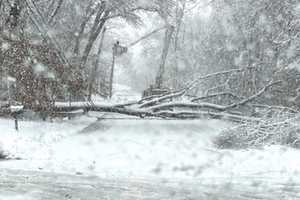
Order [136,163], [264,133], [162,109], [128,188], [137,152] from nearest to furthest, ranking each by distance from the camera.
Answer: [128,188], [136,163], [137,152], [264,133], [162,109]

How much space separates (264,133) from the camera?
53.5 feet

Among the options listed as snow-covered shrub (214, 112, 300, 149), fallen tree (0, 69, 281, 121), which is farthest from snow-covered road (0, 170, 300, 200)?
fallen tree (0, 69, 281, 121)

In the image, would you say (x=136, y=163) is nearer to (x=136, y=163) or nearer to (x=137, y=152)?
(x=136, y=163)

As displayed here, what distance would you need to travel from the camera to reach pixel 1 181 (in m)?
8.28

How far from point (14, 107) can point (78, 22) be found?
14.3 m

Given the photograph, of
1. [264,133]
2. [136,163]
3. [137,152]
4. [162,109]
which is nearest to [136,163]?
[136,163]

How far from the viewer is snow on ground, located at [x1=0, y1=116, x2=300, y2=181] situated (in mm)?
11711

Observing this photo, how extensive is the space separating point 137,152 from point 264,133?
4444 mm

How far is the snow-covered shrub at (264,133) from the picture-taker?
52.5ft

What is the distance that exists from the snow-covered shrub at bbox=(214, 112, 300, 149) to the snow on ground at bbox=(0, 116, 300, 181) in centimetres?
49

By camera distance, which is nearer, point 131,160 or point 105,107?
point 131,160

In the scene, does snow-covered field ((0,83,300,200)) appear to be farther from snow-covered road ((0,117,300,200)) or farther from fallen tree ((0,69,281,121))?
fallen tree ((0,69,281,121))

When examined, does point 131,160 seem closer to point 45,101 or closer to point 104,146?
point 104,146

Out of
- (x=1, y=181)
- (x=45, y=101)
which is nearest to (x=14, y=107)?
(x=45, y=101)
